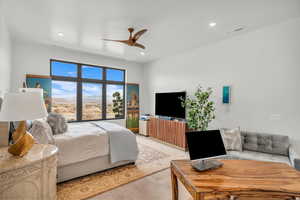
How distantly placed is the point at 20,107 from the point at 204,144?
1.90m

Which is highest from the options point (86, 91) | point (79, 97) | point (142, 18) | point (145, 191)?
point (142, 18)

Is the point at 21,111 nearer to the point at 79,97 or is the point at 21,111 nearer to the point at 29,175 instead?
the point at 29,175

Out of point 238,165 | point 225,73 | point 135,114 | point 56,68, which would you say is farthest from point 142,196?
point 56,68

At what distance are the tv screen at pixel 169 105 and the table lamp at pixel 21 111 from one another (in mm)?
3570

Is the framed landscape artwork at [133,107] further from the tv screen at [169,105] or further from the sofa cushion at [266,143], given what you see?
the sofa cushion at [266,143]

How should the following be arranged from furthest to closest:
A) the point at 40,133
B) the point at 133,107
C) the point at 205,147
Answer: the point at 133,107 → the point at 40,133 → the point at 205,147

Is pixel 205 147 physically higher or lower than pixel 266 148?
higher

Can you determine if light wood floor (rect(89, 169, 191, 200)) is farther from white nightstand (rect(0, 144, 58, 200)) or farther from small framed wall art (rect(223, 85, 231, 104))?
small framed wall art (rect(223, 85, 231, 104))

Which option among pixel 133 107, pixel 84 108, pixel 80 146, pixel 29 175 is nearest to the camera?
pixel 29 175

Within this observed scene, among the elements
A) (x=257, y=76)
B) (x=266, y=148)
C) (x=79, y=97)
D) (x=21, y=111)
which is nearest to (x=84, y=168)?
(x=21, y=111)

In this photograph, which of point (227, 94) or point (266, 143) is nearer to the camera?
point (266, 143)

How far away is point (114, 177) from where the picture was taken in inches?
104

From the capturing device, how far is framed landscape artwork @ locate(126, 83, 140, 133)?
586 centimetres

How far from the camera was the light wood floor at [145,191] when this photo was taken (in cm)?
211
